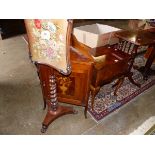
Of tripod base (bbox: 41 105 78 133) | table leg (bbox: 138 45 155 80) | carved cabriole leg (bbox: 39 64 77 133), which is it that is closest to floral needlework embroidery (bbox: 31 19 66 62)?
carved cabriole leg (bbox: 39 64 77 133)

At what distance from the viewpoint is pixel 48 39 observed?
1.64 m

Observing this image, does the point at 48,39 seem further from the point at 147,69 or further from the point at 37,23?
the point at 147,69

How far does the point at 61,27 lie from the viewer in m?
1.49

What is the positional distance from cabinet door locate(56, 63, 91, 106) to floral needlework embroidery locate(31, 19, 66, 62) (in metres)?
0.33

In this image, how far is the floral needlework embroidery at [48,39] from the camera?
1536 millimetres

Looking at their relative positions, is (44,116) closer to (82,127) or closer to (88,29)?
(82,127)

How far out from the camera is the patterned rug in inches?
107

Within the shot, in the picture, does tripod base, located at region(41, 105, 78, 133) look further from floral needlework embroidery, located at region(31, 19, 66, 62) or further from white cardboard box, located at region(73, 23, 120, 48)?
white cardboard box, located at region(73, 23, 120, 48)

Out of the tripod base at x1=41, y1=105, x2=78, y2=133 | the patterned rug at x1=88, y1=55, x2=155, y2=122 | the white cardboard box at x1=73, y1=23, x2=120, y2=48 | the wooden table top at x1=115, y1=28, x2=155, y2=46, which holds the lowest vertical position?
the patterned rug at x1=88, y1=55, x2=155, y2=122

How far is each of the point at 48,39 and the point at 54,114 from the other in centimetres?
122
